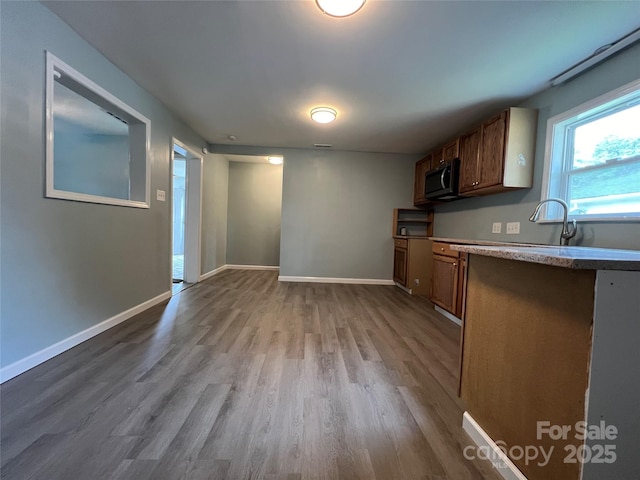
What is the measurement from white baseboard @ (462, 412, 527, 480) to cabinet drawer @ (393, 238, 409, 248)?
10.5ft

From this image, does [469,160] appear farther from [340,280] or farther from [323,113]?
[340,280]

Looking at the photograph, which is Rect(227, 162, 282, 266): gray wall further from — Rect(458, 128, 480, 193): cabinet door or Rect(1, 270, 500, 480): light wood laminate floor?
Rect(458, 128, 480, 193): cabinet door

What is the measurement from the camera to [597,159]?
7.04 ft

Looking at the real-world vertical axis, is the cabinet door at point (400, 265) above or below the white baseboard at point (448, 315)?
above

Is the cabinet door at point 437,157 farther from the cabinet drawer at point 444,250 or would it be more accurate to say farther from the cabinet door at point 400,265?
the cabinet door at point 400,265

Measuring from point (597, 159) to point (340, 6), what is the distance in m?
2.34

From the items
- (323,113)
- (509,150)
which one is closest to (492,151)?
(509,150)

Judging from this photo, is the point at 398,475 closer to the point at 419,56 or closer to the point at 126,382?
the point at 126,382

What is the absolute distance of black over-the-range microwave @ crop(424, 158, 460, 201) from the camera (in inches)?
136

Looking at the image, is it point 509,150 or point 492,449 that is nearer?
point 492,449

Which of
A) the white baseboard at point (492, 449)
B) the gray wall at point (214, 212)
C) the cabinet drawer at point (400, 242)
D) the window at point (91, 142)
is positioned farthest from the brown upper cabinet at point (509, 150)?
the gray wall at point (214, 212)

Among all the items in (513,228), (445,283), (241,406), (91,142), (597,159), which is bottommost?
(241,406)

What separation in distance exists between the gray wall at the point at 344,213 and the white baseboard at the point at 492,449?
3.72 meters

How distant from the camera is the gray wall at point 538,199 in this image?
6.12 feet
